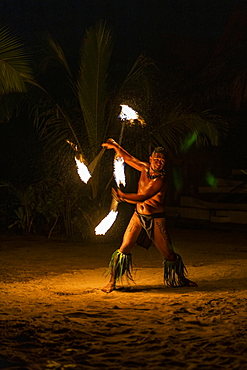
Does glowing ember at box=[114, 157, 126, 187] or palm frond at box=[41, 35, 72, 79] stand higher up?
palm frond at box=[41, 35, 72, 79]

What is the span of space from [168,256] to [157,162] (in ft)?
3.60

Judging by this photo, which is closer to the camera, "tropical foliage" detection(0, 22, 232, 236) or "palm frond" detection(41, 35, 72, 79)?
"tropical foliage" detection(0, 22, 232, 236)

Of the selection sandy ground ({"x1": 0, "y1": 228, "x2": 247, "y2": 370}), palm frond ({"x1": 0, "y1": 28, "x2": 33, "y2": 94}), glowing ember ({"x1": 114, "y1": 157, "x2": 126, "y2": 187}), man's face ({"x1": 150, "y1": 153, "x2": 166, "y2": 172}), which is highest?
palm frond ({"x1": 0, "y1": 28, "x2": 33, "y2": 94})

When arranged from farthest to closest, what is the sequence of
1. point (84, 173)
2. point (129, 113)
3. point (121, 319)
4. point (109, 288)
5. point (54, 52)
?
point (54, 52), point (129, 113), point (84, 173), point (109, 288), point (121, 319)

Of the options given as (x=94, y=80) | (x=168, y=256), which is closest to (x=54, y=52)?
(x=94, y=80)

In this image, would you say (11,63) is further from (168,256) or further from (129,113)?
(168,256)

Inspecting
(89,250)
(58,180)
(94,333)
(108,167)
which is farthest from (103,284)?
(58,180)

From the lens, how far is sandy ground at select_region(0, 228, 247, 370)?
14.7ft

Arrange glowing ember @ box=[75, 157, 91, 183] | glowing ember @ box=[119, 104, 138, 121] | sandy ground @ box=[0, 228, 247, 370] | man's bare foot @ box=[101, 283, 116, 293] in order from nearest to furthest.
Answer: sandy ground @ box=[0, 228, 247, 370] → man's bare foot @ box=[101, 283, 116, 293] → glowing ember @ box=[75, 157, 91, 183] → glowing ember @ box=[119, 104, 138, 121]

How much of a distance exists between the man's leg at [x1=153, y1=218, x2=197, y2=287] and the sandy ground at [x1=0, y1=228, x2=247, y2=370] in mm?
130

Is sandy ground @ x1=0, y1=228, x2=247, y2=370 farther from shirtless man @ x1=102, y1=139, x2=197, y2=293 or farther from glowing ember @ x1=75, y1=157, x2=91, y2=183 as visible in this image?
A: glowing ember @ x1=75, y1=157, x2=91, y2=183

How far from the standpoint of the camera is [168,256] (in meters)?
7.20

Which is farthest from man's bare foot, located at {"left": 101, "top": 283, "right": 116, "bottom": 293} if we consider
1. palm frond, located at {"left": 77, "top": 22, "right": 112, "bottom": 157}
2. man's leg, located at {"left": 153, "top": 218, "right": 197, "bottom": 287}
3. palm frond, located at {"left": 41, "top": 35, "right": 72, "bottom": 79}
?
palm frond, located at {"left": 41, "top": 35, "right": 72, "bottom": 79}

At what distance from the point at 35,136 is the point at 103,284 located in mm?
9210
